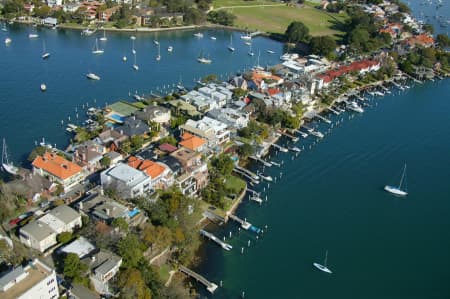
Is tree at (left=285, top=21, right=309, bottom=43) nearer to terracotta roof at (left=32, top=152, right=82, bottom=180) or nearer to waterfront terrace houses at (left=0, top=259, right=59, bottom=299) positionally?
terracotta roof at (left=32, top=152, right=82, bottom=180)

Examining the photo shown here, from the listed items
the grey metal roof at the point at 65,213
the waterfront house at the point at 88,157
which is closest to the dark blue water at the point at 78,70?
the waterfront house at the point at 88,157

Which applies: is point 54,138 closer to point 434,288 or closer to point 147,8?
point 434,288

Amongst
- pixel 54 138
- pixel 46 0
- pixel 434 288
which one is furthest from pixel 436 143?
pixel 46 0

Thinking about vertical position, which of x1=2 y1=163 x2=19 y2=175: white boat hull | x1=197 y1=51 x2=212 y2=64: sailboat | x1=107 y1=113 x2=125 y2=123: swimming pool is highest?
x1=197 y1=51 x2=212 y2=64: sailboat

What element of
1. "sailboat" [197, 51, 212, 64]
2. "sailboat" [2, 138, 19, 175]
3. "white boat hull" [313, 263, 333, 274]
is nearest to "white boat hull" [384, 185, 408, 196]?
"white boat hull" [313, 263, 333, 274]

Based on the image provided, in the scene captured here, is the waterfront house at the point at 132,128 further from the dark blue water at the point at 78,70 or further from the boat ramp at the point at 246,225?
the boat ramp at the point at 246,225

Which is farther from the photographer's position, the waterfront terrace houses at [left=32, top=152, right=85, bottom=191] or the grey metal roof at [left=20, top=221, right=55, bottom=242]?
the waterfront terrace houses at [left=32, top=152, right=85, bottom=191]
